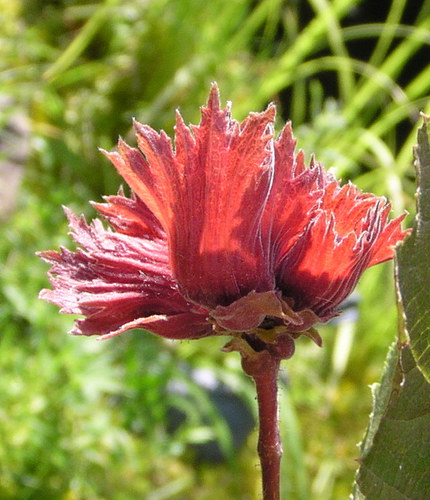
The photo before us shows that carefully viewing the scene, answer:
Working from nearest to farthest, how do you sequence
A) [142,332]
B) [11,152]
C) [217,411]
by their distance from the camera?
[142,332] → [217,411] → [11,152]

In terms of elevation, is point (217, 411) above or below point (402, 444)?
above

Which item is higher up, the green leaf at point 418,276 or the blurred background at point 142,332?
the blurred background at point 142,332

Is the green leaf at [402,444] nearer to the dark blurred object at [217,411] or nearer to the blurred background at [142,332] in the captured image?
the blurred background at [142,332]

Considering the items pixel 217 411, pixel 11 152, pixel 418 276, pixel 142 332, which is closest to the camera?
pixel 418 276

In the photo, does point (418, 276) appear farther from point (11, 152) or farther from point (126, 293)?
point (11, 152)

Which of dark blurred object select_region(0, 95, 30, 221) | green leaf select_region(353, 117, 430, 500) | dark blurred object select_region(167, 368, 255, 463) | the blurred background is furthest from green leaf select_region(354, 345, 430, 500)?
dark blurred object select_region(0, 95, 30, 221)

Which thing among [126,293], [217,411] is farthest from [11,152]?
[126,293]

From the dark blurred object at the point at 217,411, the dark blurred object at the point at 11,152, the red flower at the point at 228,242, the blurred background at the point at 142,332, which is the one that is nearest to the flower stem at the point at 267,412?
the red flower at the point at 228,242

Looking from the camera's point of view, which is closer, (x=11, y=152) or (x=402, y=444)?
(x=402, y=444)
